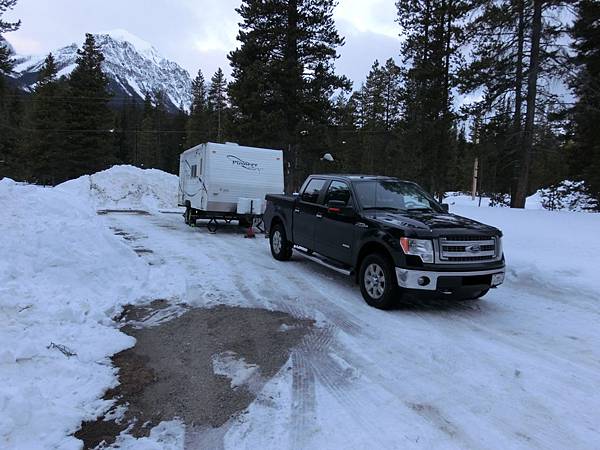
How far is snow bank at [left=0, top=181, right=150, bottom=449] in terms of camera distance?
129 inches

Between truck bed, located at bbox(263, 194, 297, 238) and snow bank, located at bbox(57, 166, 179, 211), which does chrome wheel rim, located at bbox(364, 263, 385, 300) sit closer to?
truck bed, located at bbox(263, 194, 297, 238)

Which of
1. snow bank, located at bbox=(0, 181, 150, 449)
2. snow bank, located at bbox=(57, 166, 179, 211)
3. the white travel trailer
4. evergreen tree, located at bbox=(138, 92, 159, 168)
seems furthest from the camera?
evergreen tree, located at bbox=(138, 92, 159, 168)

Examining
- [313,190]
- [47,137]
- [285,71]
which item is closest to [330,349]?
[313,190]

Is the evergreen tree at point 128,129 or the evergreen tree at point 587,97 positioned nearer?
the evergreen tree at point 587,97

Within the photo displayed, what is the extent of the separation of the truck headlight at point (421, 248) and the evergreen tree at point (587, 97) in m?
15.5

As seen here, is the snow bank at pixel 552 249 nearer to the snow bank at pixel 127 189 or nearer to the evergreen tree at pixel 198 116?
the snow bank at pixel 127 189

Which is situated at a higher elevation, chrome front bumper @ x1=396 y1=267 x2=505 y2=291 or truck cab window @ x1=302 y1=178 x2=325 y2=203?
truck cab window @ x1=302 y1=178 x2=325 y2=203

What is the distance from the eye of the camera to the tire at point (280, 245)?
32.8ft

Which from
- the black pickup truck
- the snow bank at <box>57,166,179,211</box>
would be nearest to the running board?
the black pickup truck

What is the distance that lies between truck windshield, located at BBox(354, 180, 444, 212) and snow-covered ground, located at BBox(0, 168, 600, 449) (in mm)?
1574

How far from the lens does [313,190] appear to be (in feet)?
29.5

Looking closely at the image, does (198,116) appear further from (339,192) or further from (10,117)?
(339,192)

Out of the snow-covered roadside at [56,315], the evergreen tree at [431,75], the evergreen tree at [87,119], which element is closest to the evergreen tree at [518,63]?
the evergreen tree at [431,75]

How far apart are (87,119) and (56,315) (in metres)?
45.3
